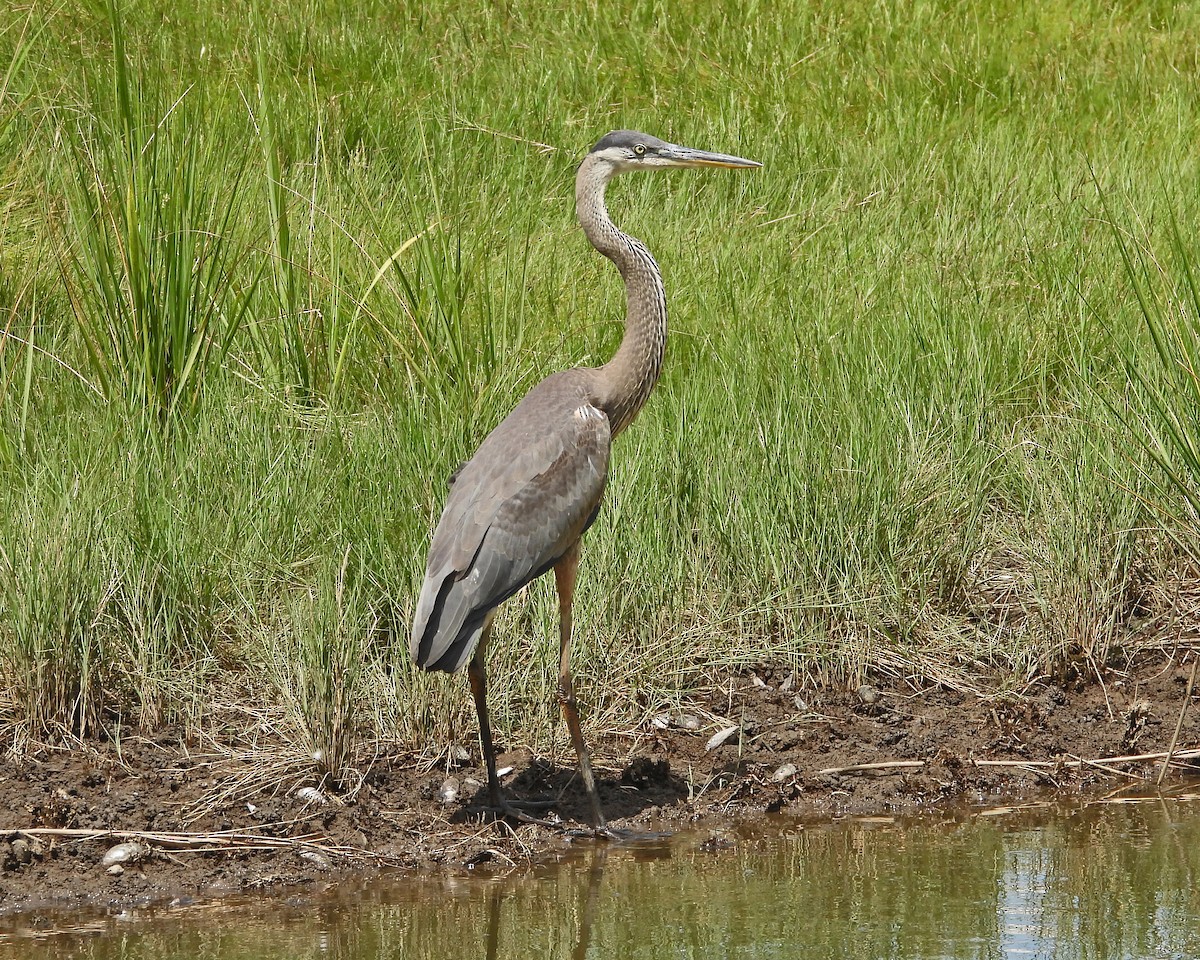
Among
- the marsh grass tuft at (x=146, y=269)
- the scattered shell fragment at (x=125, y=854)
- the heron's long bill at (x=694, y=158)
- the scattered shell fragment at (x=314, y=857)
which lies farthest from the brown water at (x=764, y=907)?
the heron's long bill at (x=694, y=158)

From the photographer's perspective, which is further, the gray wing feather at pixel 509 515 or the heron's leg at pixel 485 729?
the heron's leg at pixel 485 729

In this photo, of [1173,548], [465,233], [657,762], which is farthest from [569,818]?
[465,233]

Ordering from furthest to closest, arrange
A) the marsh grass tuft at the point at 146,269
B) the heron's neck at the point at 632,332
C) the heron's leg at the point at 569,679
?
1. the marsh grass tuft at the point at 146,269
2. the heron's neck at the point at 632,332
3. the heron's leg at the point at 569,679

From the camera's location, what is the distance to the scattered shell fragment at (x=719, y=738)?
16.4 feet

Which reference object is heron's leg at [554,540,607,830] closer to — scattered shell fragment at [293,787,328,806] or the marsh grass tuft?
scattered shell fragment at [293,787,328,806]

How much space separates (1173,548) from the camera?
550 centimetres

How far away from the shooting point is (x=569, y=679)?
4.71 metres

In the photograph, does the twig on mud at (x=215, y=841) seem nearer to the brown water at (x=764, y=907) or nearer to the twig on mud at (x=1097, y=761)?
the brown water at (x=764, y=907)

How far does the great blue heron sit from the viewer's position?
450 centimetres

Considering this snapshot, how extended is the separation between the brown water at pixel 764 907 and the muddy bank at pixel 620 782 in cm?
15

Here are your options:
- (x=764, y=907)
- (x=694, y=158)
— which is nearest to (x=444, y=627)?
(x=764, y=907)

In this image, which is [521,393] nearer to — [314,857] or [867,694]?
[867,694]

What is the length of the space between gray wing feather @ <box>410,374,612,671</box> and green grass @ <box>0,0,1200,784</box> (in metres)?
0.41

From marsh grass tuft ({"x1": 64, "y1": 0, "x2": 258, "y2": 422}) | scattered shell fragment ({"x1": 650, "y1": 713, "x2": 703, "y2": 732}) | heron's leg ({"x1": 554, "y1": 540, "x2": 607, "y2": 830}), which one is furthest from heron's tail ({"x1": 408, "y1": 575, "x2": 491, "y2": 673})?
marsh grass tuft ({"x1": 64, "y1": 0, "x2": 258, "y2": 422})
